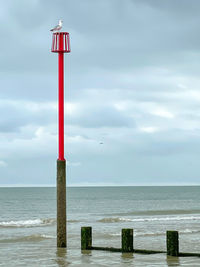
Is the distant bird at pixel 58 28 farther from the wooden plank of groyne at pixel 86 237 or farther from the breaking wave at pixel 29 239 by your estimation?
the breaking wave at pixel 29 239

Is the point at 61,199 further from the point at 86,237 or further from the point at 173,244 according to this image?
the point at 173,244

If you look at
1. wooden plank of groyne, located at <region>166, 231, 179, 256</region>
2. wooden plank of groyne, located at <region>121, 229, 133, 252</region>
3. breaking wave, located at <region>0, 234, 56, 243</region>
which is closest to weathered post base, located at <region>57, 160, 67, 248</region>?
wooden plank of groyne, located at <region>121, 229, 133, 252</region>

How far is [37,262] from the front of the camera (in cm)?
1734

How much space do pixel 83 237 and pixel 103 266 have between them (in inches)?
140

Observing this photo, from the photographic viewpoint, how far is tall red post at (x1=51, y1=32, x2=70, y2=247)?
19.2 m

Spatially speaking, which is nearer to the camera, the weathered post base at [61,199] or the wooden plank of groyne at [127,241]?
the wooden plank of groyne at [127,241]

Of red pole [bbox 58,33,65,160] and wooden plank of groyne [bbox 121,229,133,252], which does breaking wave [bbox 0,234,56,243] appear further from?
wooden plank of groyne [bbox 121,229,133,252]

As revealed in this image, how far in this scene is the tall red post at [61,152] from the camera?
19156 mm

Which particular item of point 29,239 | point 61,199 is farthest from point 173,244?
point 29,239

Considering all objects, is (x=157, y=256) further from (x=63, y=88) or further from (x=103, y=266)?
(x=63, y=88)

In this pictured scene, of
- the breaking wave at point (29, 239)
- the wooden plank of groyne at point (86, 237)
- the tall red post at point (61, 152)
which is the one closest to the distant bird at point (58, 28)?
the tall red post at point (61, 152)

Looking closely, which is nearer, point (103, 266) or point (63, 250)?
point (103, 266)

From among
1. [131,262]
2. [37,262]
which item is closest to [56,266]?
[37,262]

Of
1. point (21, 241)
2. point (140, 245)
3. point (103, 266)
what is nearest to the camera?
point (103, 266)
